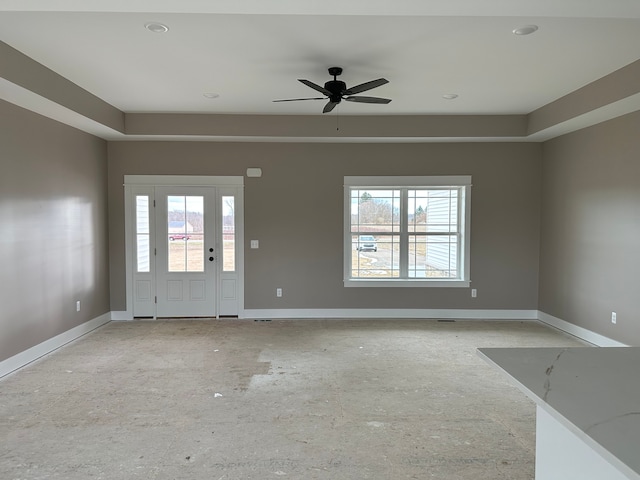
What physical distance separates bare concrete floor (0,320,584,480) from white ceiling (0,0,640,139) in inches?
105

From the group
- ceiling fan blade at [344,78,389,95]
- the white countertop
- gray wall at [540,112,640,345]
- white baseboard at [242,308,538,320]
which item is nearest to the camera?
the white countertop

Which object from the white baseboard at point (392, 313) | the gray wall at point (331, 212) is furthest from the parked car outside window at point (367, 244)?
the white baseboard at point (392, 313)

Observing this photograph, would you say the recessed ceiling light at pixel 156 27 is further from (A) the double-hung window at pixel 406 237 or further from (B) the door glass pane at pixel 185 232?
(A) the double-hung window at pixel 406 237

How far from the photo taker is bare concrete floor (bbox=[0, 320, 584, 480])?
2.38 metres

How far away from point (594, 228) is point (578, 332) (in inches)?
52.1

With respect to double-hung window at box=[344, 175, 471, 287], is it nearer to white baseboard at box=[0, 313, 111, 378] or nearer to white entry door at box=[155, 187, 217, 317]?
white entry door at box=[155, 187, 217, 317]

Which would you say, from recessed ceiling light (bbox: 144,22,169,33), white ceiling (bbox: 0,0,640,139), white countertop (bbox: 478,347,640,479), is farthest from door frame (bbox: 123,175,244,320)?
white countertop (bbox: 478,347,640,479)

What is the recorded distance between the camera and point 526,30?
2998mm

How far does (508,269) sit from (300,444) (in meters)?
4.52

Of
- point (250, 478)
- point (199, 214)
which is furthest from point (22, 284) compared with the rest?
point (250, 478)

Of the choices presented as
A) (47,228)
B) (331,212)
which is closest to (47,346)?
(47,228)

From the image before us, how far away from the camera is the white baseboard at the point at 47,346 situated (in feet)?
12.6

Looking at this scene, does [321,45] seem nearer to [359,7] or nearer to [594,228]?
[359,7]

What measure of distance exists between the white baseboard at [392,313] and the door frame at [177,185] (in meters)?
0.55
